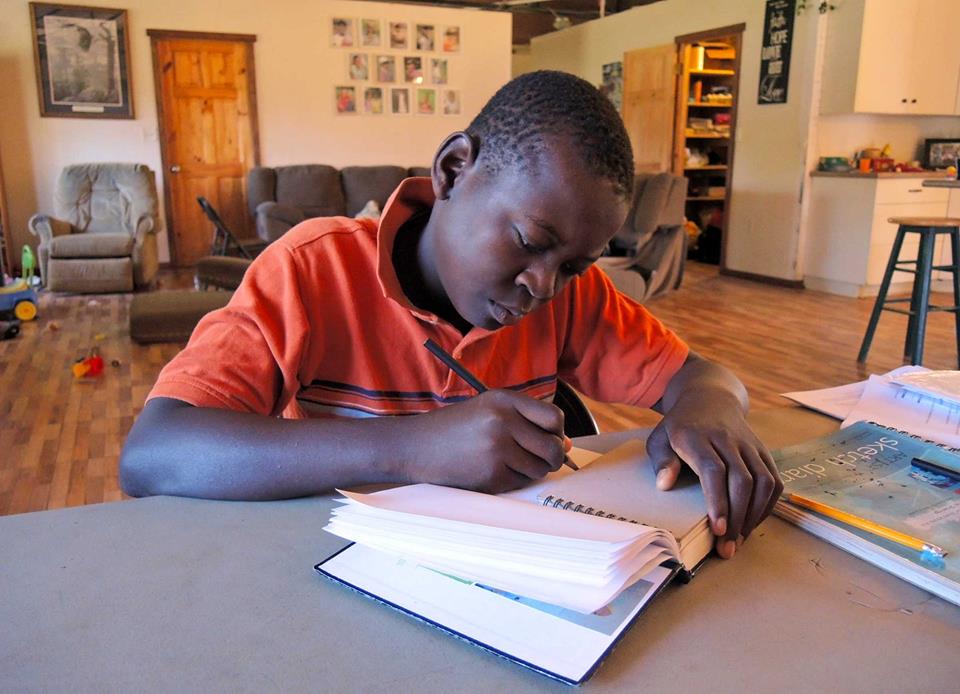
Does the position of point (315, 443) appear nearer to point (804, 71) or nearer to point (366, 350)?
point (366, 350)

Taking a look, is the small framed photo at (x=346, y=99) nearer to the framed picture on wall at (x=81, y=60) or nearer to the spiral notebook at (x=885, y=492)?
the framed picture on wall at (x=81, y=60)

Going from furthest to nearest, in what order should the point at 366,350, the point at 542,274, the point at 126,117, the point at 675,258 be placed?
the point at 126,117
the point at 675,258
the point at 366,350
the point at 542,274

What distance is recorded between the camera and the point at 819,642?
521 millimetres

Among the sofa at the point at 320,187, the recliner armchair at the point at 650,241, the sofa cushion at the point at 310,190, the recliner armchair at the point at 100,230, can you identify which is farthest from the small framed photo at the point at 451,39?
the recliner armchair at the point at 650,241

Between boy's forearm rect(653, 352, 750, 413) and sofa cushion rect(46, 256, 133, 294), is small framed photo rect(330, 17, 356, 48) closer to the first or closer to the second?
sofa cushion rect(46, 256, 133, 294)

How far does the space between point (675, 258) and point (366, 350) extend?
496cm

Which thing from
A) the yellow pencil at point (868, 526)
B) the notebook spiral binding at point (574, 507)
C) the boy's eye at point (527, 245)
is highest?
the boy's eye at point (527, 245)

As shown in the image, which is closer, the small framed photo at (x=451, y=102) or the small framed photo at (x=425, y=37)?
the small framed photo at (x=425, y=37)

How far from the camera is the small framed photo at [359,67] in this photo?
287 inches

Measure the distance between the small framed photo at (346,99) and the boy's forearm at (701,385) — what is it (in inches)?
268

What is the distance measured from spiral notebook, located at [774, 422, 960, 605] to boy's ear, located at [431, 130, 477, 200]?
46 centimetres

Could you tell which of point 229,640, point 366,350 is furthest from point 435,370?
point 229,640

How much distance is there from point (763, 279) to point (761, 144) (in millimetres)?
1101

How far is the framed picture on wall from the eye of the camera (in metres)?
6.32
